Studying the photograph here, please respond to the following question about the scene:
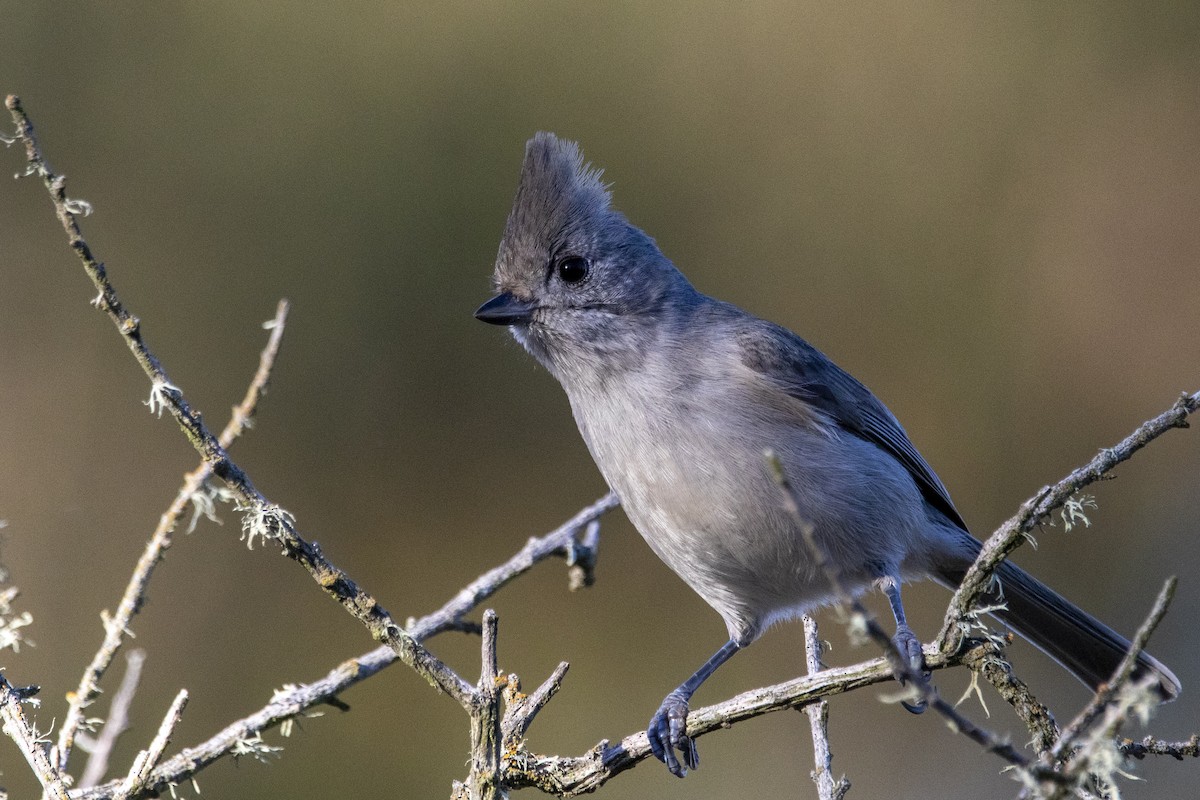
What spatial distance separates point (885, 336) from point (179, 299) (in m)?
2.87

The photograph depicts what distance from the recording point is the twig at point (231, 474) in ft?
4.70

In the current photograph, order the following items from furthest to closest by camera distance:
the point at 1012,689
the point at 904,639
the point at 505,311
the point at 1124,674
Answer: the point at 505,311 → the point at 904,639 → the point at 1012,689 → the point at 1124,674

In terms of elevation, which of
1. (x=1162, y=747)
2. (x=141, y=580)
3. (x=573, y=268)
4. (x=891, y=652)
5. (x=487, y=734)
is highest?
(x=573, y=268)

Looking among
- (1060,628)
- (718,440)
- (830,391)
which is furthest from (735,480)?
(1060,628)

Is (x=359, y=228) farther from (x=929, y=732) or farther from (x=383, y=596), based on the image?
(x=929, y=732)

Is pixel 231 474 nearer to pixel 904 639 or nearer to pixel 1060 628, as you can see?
pixel 904 639

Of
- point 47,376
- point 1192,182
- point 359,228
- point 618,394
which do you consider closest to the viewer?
point 618,394

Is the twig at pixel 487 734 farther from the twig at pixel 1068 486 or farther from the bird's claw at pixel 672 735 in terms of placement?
the bird's claw at pixel 672 735

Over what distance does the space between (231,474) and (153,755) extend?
457mm

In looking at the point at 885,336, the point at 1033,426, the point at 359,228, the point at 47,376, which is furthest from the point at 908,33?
the point at 47,376

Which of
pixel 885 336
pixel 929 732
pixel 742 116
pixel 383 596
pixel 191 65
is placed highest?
pixel 191 65

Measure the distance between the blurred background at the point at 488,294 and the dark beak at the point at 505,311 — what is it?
1069 mm

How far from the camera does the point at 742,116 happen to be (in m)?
4.61

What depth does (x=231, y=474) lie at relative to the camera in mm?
1520
